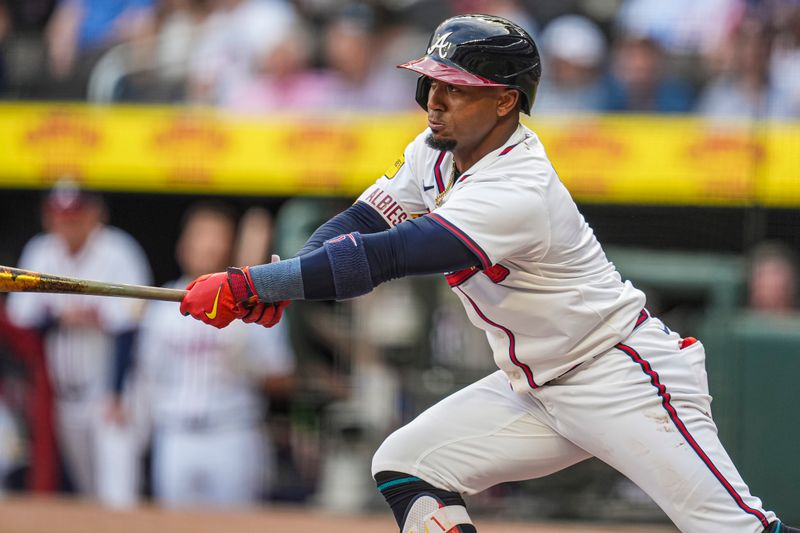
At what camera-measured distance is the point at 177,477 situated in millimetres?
6121

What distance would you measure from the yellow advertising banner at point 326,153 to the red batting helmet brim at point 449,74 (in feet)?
8.83

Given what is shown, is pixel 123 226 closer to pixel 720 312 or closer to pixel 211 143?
pixel 211 143

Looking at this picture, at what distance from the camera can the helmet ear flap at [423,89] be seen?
320 cm

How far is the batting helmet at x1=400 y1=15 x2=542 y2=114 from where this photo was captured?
302cm

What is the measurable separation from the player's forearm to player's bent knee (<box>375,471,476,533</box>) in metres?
0.62

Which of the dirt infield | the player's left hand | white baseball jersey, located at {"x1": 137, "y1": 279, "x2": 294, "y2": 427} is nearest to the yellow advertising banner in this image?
white baseball jersey, located at {"x1": 137, "y1": 279, "x2": 294, "y2": 427}

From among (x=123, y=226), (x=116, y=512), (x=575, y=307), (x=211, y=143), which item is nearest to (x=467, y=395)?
(x=575, y=307)

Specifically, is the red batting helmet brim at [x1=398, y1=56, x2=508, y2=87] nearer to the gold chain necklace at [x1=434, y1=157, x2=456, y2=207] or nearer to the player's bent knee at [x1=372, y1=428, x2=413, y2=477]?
the gold chain necklace at [x1=434, y1=157, x2=456, y2=207]

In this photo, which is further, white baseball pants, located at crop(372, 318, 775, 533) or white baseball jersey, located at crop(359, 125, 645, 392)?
white baseball pants, located at crop(372, 318, 775, 533)

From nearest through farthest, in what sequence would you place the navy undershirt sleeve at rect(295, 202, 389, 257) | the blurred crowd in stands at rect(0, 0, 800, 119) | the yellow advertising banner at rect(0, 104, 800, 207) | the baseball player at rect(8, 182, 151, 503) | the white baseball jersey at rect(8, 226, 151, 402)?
the navy undershirt sleeve at rect(295, 202, 389, 257) < the yellow advertising banner at rect(0, 104, 800, 207) < the blurred crowd in stands at rect(0, 0, 800, 119) < the baseball player at rect(8, 182, 151, 503) < the white baseball jersey at rect(8, 226, 151, 402)

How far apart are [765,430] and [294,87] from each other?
10.5 ft

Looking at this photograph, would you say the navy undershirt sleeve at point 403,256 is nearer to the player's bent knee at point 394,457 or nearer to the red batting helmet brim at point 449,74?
the red batting helmet brim at point 449,74

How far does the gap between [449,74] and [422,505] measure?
1113mm

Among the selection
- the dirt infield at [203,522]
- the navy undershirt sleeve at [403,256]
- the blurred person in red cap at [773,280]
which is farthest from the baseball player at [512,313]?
the blurred person in red cap at [773,280]
